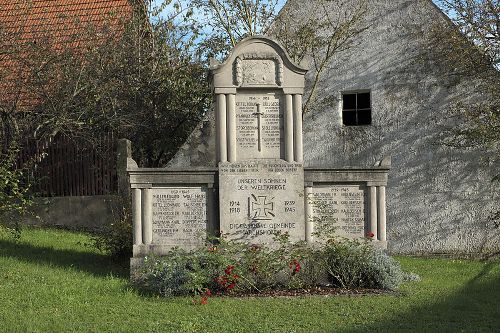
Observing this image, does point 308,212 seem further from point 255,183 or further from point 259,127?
point 259,127

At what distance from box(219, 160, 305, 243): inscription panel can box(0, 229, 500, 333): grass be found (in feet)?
5.05

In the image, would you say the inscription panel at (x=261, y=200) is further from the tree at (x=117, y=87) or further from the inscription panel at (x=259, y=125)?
the tree at (x=117, y=87)

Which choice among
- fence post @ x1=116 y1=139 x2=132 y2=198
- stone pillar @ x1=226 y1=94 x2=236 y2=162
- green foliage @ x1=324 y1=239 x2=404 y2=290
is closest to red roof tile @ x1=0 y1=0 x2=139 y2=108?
fence post @ x1=116 y1=139 x2=132 y2=198

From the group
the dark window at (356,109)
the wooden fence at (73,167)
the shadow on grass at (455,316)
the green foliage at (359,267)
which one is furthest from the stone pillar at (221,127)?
the wooden fence at (73,167)

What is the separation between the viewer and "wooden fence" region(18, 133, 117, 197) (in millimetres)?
16047

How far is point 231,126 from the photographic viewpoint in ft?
34.4

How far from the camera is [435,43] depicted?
1467 centimetres

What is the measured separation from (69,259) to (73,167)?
16.9 ft

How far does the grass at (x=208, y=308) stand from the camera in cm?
745

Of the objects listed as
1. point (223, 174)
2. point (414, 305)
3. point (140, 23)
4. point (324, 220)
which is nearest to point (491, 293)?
point (414, 305)

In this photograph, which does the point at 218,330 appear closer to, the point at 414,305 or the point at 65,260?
the point at 414,305

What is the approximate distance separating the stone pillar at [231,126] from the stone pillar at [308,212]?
1224 millimetres

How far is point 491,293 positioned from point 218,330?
4320 millimetres

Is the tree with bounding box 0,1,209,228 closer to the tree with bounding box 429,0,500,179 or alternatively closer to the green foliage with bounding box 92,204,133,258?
the green foliage with bounding box 92,204,133,258
